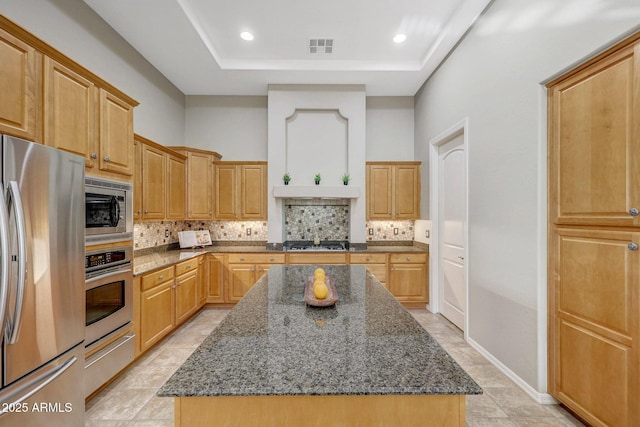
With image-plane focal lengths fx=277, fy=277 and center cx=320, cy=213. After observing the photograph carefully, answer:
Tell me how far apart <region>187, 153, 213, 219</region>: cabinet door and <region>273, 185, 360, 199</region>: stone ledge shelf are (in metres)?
1.06

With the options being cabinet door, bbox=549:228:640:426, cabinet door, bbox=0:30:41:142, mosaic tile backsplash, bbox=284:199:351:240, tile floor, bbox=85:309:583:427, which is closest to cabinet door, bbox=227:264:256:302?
mosaic tile backsplash, bbox=284:199:351:240

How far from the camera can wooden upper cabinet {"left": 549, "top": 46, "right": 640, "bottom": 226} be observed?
154 cm

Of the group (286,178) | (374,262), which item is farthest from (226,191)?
(374,262)

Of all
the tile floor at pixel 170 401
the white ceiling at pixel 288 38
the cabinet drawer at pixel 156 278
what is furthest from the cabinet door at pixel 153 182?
the tile floor at pixel 170 401

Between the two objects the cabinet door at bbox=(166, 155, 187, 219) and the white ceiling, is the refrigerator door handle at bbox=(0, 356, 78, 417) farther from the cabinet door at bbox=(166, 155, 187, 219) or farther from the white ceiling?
the white ceiling

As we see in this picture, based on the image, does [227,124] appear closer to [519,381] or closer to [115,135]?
[115,135]

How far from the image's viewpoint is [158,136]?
3.93 m

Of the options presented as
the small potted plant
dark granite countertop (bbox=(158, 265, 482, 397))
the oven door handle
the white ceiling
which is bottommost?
dark granite countertop (bbox=(158, 265, 482, 397))

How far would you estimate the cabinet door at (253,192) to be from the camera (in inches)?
173

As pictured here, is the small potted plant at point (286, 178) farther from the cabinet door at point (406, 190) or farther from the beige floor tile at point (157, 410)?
the beige floor tile at point (157, 410)

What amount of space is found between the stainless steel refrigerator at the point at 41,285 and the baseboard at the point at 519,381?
3174mm

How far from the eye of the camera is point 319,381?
2.73 ft

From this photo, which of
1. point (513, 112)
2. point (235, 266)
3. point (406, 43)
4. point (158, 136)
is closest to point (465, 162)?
point (513, 112)

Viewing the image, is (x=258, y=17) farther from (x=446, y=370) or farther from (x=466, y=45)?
(x=446, y=370)
